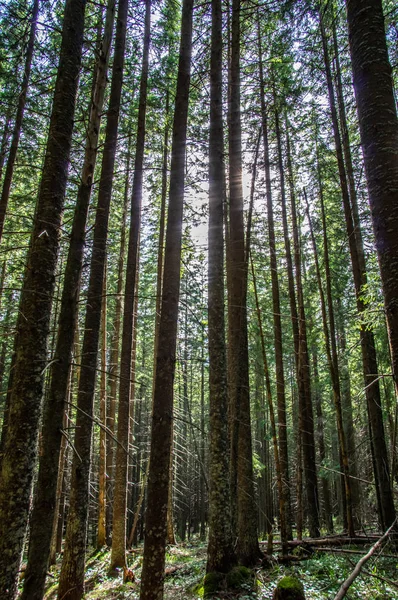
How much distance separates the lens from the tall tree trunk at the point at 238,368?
695 centimetres

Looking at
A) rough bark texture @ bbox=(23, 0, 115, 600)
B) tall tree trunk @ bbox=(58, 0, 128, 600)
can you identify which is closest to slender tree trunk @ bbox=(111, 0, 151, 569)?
tall tree trunk @ bbox=(58, 0, 128, 600)

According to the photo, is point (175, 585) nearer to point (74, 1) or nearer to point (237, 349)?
point (237, 349)

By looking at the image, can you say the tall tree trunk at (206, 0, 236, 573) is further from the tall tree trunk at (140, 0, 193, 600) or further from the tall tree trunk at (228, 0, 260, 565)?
the tall tree trunk at (140, 0, 193, 600)

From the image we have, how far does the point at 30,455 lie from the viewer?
11.6 ft

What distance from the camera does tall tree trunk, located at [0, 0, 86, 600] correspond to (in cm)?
334

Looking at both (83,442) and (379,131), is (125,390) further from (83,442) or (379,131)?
(379,131)

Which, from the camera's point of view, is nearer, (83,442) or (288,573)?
(83,442)

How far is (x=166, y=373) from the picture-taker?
196 inches

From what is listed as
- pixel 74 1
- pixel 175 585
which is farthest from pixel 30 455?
pixel 74 1

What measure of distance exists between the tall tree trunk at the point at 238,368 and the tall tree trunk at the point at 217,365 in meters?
0.45

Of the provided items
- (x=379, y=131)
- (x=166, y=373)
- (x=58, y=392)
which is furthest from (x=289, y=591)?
(x=379, y=131)

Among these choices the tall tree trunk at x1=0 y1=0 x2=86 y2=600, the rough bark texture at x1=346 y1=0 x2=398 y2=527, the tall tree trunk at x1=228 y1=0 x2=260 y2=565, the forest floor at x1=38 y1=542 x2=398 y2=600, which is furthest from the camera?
the tall tree trunk at x1=228 y1=0 x2=260 y2=565

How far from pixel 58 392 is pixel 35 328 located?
814 mm

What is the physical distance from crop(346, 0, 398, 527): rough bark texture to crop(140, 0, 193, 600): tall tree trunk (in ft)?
9.65
